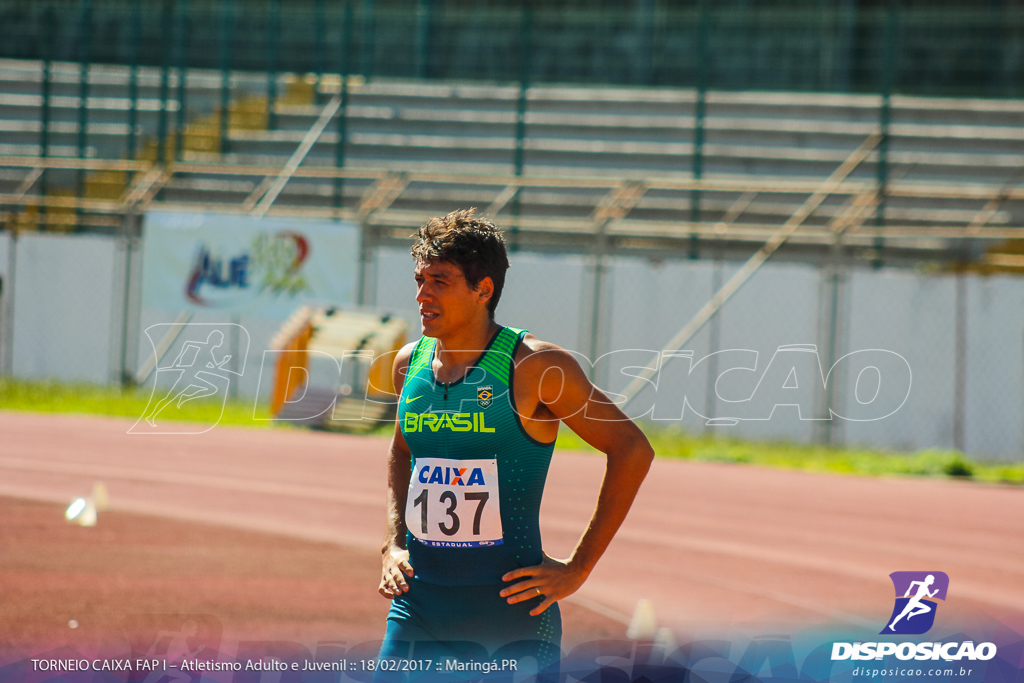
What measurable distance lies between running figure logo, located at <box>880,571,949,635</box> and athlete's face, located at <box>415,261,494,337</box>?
3450 mm

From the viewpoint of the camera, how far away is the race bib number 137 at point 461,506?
3.25 metres

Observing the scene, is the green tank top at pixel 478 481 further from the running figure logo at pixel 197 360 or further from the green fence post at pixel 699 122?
the green fence post at pixel 699 122

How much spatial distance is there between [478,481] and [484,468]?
4cm

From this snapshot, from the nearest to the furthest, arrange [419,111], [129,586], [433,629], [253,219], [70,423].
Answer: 1. [433,629]
2. [129,586]
3. [70,423]
4. [253,219]
5. [419,111]

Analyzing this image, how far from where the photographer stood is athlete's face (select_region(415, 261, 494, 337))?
3.28 m

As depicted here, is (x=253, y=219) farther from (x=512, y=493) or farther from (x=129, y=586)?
(x=512, y=493)

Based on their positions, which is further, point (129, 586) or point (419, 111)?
point (419, 111)

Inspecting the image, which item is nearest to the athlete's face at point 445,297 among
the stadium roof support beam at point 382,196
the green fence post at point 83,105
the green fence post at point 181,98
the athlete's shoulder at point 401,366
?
the athlete's shoulder at point 401,366

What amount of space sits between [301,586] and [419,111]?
1723 cm

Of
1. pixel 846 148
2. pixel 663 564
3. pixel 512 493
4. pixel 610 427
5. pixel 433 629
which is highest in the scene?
pixel 846 148

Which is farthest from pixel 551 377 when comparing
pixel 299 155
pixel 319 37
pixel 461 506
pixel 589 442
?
pixel 319 37

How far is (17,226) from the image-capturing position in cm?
1817

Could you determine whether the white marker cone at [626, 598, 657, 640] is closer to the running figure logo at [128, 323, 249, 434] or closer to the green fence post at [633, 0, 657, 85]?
the running figure logo at [128, 323, 249, 434]

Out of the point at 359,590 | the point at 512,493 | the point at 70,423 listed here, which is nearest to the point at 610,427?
the point at 512,493
